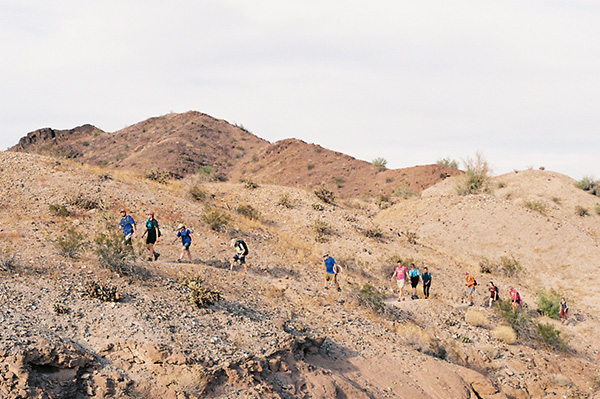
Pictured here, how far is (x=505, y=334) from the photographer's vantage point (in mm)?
15141

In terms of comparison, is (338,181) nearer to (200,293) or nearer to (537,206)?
(537,206)

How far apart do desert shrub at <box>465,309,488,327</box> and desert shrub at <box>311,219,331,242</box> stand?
28.7 ft

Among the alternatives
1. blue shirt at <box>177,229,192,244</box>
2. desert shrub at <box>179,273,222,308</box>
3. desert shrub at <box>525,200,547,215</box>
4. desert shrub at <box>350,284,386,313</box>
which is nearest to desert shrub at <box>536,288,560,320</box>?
desert shrub at <box>350,284,386,313</box>

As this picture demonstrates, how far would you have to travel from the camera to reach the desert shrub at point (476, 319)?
16.1 metres

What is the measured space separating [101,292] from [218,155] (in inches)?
2213

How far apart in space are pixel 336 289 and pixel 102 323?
28.4 feet

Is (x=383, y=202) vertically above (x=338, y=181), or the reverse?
(x=338, y=181)

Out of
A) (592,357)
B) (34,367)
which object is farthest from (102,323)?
(592,357)

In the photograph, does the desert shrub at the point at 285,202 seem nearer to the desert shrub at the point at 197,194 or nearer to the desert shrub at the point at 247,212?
the desert shrub at the point at 247,212

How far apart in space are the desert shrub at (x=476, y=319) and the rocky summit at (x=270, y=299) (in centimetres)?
7

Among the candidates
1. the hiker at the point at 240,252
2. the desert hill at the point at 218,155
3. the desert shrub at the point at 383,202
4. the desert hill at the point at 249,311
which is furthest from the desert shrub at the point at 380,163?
the hiker at the point at 240,252

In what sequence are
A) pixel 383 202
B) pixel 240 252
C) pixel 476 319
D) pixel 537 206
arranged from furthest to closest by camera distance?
pixel 383 202 → pixel 537 206 → pixel 476 319 → pixel 240 252

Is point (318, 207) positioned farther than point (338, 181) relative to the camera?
No

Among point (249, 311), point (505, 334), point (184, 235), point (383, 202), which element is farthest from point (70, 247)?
point (383, 202)
